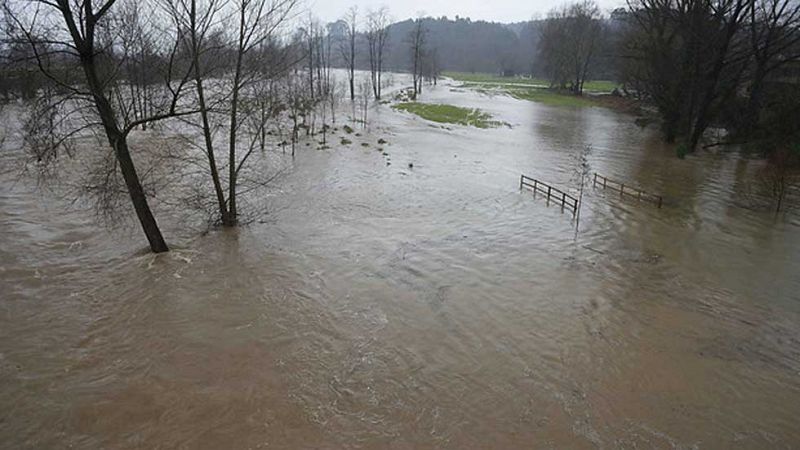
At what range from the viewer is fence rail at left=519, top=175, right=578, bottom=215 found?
20953mm

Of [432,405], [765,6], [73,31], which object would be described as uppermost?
[765,6]

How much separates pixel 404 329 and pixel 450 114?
4609cm

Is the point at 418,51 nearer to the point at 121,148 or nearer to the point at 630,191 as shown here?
the point at 630,191

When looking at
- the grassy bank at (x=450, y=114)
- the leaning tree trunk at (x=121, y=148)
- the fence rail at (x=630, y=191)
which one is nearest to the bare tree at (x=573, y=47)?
the grassy bank at (x=450, y=114)

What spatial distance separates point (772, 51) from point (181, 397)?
1595 inches

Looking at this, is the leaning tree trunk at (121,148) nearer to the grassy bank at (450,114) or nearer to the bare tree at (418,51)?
the grassy bank at (450,114)

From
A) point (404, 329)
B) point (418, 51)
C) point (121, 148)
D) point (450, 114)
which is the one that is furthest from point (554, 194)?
point (418, 51)

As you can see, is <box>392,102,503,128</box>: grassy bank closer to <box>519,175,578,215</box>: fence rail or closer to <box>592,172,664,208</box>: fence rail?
<box>592,172,664,208</box>: fence rail

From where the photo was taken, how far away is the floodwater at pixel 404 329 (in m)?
8.48

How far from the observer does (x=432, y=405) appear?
906 cm

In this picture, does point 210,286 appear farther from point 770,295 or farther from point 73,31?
point 770,295

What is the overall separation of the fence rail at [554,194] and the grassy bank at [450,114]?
926 inches

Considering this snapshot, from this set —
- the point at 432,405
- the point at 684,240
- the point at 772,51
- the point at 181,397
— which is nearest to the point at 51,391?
the point at 181,397

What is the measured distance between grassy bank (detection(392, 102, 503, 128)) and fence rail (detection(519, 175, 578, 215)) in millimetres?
23521
